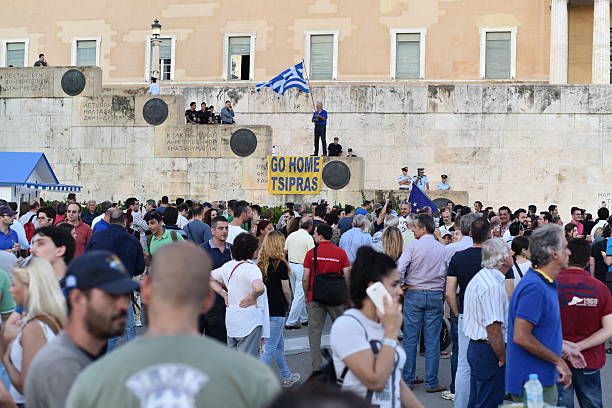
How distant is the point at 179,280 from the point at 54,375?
85 centimetres

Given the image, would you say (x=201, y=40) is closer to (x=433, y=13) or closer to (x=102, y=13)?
(x=102, y=13)

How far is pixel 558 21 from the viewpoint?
33.2 meters

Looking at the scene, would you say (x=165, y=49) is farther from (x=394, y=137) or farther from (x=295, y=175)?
(x=295, y=175)

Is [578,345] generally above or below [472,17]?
below

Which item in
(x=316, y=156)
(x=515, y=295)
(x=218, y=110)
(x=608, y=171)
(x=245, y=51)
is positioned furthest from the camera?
(x=245, y=51)

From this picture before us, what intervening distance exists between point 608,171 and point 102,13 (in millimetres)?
21788

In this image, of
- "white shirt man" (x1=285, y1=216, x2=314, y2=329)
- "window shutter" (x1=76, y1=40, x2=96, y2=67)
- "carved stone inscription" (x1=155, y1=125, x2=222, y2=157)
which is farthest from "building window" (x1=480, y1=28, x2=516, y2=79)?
"white shirt man" (x1=285, y1=216, x2=314, y2=329)

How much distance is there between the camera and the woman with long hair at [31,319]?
4.45 meters

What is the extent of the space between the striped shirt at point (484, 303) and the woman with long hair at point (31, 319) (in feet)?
10.9

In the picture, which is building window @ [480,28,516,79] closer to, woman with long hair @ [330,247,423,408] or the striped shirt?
the striped shirt

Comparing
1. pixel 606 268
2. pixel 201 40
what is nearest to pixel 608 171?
pixel 606 268

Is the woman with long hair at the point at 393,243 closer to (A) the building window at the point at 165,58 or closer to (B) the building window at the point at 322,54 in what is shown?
(B) the building window at the point at 322,54

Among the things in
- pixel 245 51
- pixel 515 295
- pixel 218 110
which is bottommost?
pixel 515 295

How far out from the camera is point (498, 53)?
3484 cm
